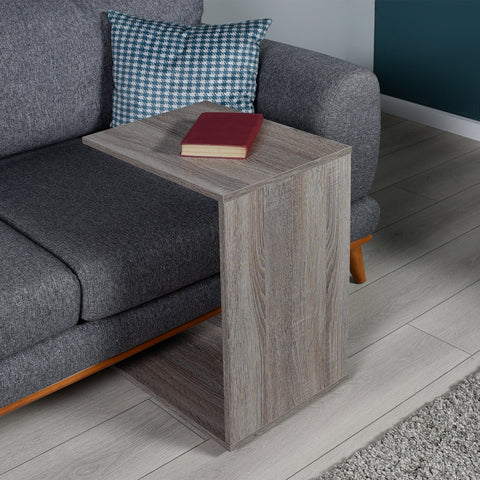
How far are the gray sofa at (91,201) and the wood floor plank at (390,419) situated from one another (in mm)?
484

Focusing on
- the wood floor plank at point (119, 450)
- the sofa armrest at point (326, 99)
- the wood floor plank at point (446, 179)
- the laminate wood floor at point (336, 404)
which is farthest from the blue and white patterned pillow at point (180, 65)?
the wood floor plank at point (446, 179)

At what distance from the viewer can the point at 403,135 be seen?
11.0 feet

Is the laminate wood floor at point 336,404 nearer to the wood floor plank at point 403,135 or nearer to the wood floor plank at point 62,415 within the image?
the wood floor plank at point 62,415

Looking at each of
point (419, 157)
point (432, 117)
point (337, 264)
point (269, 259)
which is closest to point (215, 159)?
point (269, 259)

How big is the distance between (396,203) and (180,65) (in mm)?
1042

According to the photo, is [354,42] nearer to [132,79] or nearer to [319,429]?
[132,79]

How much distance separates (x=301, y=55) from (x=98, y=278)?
2.89ft

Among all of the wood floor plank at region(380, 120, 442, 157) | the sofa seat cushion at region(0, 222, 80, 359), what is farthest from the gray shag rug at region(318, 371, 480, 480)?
the wood floor plank at region(380, 120, 442, 157)

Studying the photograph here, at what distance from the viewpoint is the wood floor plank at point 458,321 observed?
78.2 inches

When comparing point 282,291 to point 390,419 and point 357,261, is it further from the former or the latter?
point 357,261

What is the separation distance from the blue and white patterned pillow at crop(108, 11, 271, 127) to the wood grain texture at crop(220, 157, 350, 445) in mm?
620

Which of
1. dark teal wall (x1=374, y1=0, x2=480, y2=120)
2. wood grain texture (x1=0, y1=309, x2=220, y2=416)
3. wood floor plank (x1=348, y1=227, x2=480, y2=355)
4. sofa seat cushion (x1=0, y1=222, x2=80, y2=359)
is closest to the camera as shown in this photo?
sofa seat cushion (x1=0, y1=222, x2=80, y2=359)

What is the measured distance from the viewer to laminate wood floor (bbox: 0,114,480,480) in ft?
5.27

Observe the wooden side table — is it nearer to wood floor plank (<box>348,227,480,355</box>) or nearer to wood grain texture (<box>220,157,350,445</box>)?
wood grain texture (<box>220,157,350,445</box>)
